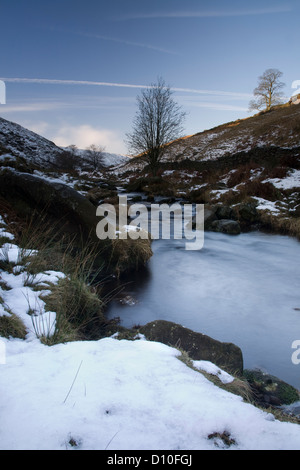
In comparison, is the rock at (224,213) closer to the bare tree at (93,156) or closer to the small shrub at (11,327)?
the small shrub at (11,327)

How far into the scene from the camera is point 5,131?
6588cm

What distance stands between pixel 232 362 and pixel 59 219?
5.03 m

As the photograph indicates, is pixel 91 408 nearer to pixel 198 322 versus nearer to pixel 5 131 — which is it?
pixel 198 322

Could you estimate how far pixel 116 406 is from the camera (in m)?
1.81

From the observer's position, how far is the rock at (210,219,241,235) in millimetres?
→ 12220

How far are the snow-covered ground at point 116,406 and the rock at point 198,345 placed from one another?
0.91m

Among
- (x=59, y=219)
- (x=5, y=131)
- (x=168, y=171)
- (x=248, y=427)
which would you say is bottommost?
(x=248, y=427)

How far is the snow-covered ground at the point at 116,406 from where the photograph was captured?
5.13 ft

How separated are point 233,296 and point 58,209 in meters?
4.55

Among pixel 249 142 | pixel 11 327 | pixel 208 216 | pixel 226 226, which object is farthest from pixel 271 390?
pixel 249 142

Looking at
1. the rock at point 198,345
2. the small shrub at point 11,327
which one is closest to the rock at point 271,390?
the rock at point 198,345

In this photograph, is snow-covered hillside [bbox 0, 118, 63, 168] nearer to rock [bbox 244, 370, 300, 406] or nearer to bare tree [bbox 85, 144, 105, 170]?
bare tree [bbox 85, 144, 105, 170]

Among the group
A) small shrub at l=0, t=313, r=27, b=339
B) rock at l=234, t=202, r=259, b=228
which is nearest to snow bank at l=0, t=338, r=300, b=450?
small shrub at l=0, t=313, r=27, b=339
